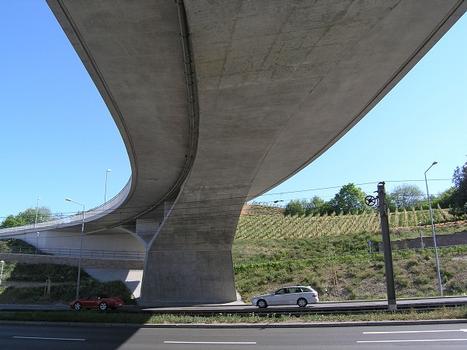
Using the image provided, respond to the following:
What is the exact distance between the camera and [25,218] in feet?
446

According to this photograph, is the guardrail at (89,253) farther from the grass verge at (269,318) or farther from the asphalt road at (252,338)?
the asphalt road at (252,338)

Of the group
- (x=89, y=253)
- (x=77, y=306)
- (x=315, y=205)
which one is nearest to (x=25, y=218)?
(x=89, y=253)

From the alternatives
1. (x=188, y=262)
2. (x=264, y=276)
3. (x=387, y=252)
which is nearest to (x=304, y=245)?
(x=264, y=276)

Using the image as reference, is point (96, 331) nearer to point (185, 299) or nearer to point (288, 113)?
point (288, 113)

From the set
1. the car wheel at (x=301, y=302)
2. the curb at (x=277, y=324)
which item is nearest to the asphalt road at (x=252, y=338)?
the curb at (x=277, y=324)

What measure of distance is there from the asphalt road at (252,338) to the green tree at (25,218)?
115 meters

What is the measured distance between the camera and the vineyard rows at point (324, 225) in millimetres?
71938

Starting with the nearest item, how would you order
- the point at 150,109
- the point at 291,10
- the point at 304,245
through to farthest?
the point at 291,10, the point at 150,109, the point at 304,245

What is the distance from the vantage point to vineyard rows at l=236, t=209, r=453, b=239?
71938 millimetres

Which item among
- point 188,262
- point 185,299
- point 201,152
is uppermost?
point 201,152

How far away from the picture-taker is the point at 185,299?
36.1 m

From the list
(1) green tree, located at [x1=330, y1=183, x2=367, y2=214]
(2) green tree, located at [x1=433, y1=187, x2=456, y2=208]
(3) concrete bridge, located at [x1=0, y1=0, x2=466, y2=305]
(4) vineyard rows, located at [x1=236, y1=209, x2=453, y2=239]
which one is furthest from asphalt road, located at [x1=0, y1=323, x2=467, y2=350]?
(1) green tree, located at [x1=330, y1=183, x2=367, y2=214]

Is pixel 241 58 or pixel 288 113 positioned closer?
pixel 241 58

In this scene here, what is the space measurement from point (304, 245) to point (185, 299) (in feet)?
106
